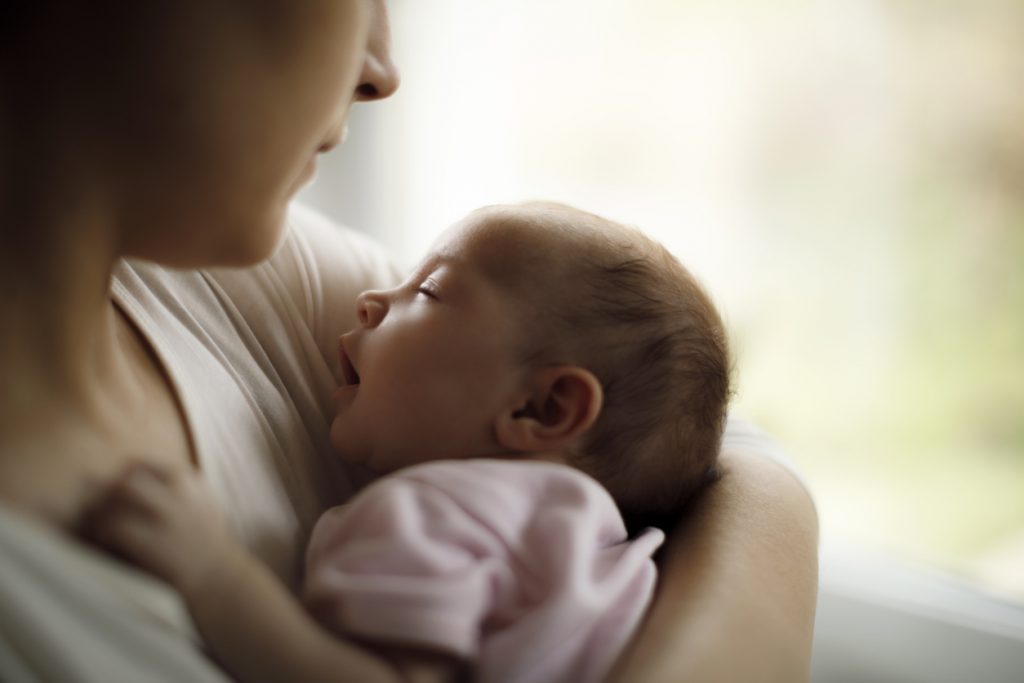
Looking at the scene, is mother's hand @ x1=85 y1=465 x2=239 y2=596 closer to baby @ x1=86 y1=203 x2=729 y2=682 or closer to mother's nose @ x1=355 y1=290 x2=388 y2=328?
baby @ x1=86 y1=203 x2=729 y2=682

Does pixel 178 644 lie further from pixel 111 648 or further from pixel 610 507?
pixel 610 507

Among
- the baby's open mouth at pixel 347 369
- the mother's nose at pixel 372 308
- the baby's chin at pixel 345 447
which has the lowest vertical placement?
the baby's chin at pixel 345 447

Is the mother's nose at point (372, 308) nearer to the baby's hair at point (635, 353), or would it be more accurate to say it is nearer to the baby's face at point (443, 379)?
the baby's face at point (443, 379)

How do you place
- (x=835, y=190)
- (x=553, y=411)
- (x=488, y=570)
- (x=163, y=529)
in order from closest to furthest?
(x=163, y=529), (x=488, y=570), (x=553, y=411), (x=835, y=190)

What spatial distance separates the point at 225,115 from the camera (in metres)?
0.67

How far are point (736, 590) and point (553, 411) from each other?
0.86 ft

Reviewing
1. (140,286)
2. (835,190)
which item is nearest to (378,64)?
(140,286)

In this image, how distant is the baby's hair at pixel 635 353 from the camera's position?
98 centimetres

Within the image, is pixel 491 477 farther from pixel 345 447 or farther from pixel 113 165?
pixel 113 165

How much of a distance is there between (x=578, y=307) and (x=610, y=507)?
230 mm

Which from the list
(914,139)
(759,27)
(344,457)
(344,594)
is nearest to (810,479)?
(914,139)

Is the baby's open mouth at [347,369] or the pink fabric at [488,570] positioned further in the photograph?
the baby's open mouth at [347,369]

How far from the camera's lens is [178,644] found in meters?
0.64

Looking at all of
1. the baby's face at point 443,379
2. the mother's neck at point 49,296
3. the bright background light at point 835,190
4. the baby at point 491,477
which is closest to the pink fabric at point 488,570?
the baby at point 491,477
